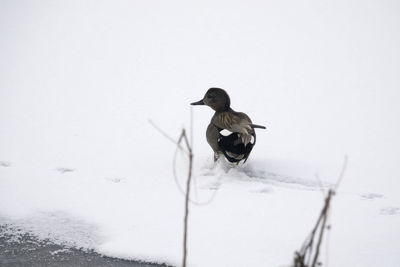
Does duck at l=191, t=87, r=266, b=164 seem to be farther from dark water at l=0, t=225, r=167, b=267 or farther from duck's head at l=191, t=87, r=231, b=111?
dark water at l=0, t=225, r=167, b=267

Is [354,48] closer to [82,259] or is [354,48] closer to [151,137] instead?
[151,137]

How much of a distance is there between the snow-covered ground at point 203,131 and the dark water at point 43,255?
8 centimetres

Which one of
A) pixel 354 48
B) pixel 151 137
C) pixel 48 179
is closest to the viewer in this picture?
pixel 48 179

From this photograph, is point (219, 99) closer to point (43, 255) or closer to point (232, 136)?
point (232, 136)

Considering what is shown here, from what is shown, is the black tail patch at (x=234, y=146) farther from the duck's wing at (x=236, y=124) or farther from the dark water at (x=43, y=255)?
the dark water at (x=43, y=255)

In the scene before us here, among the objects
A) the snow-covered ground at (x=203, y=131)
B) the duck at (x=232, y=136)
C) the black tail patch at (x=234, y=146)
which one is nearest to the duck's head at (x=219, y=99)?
the duck at (x=232, y=136)

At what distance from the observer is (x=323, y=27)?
497 inches

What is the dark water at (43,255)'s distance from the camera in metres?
2.46

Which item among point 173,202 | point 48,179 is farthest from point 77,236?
point 48,179

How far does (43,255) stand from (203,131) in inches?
132

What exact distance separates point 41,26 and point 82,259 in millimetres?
12961

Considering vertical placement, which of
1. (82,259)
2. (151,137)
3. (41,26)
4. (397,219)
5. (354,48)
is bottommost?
(82,259)

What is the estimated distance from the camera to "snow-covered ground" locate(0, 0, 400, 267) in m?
2.74

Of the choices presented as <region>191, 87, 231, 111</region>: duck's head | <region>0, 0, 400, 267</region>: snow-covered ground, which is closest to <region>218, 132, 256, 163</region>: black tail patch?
<region>0, 0, 400, 267</region>: snow-covered ground
